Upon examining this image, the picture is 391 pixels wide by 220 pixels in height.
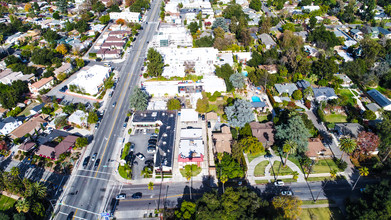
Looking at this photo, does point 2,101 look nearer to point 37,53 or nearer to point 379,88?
point 37,53

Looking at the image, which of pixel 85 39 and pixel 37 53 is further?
pixel 85 39

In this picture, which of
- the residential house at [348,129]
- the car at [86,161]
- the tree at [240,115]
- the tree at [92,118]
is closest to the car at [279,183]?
the tree at [240,115]

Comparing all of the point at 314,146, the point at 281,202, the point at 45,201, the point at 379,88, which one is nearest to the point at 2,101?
the point at 45,201

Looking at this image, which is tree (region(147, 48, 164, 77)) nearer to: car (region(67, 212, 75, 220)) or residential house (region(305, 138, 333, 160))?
car (region(67, 212, 75, 220))

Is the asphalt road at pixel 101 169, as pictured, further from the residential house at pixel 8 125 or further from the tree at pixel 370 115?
the tree at pixel 370 115

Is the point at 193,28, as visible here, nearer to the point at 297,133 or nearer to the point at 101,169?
the point at 297,133

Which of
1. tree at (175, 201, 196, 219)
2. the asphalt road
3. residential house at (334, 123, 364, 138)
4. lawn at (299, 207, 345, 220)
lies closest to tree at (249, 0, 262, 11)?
the asphalt road
